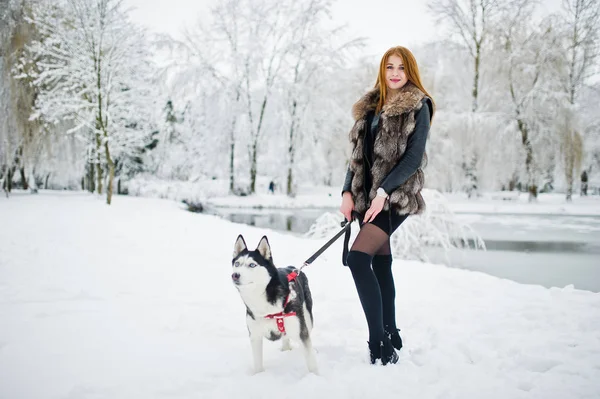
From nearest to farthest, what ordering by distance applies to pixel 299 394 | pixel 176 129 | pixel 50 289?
pixel 299 394
pixel 50 289
pixel 176 129

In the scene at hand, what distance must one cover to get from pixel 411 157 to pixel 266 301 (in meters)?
1.23

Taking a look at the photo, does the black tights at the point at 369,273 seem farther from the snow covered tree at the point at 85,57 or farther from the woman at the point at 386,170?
the snow covered tree at the point at 85,57

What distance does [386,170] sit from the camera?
2.23 metres

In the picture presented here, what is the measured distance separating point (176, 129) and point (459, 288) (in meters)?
28.7

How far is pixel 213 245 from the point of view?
675 cm

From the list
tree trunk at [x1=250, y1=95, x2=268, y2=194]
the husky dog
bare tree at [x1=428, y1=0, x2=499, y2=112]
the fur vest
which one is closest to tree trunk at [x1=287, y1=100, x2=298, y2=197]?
tree trunk at [x1=250, y1=95, x2=268, y2=194]

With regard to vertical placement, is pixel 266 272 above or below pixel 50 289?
above

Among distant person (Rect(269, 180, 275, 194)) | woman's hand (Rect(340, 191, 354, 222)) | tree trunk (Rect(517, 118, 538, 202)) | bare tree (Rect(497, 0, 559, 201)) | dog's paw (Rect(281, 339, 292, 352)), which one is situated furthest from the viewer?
distant person (Rect(269, 180, 275, 194))

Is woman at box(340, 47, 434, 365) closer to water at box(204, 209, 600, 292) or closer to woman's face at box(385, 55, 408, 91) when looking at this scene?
woman's face at box(385, 55, 408, 91)

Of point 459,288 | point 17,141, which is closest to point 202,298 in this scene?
point 459,288

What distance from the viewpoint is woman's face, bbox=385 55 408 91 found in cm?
228

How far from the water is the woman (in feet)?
14.5

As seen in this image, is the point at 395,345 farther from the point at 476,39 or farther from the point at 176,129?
the point at 176,129

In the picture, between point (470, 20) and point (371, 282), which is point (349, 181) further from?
point (470, 20)
